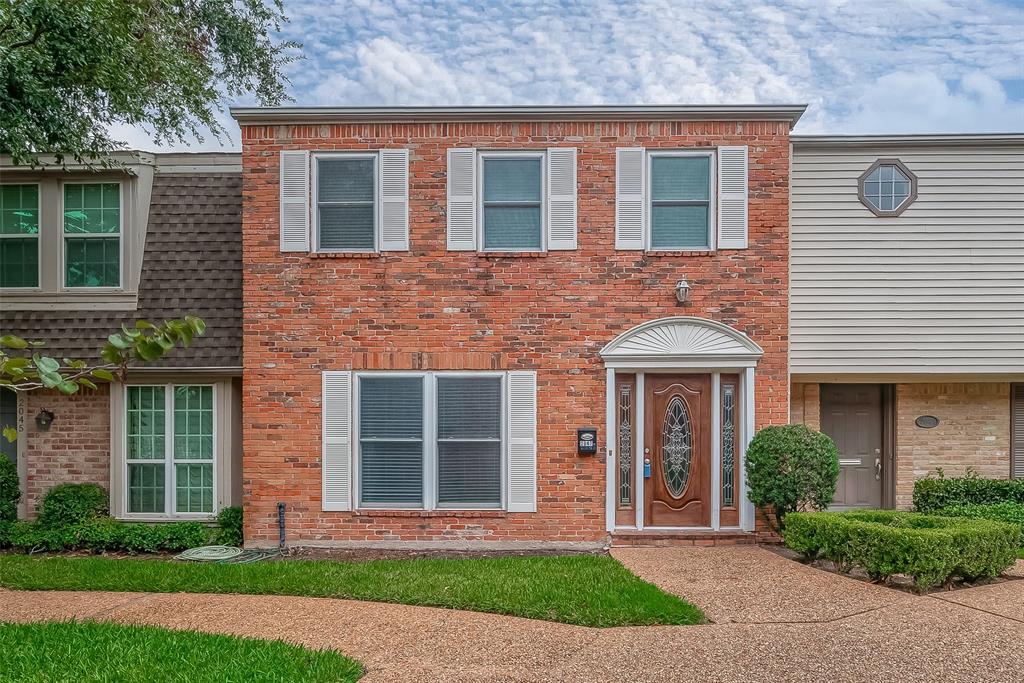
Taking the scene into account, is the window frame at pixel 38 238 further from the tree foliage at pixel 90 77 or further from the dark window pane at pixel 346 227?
the dark window pane at pixel 346 227

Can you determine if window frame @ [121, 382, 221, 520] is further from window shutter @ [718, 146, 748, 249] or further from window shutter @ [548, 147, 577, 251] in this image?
window shutter @ [718, 146, 748, 249]

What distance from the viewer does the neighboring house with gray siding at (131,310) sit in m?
9.55

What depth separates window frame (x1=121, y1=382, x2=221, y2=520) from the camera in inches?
375

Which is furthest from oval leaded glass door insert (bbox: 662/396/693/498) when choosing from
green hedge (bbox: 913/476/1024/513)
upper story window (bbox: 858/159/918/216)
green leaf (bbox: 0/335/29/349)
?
green leaf (bbox: 0/335/29/349)

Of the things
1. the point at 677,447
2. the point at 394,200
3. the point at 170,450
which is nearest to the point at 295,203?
the point at 394,200

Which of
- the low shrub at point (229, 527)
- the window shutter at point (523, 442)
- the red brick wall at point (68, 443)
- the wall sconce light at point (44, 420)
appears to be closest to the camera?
the window shutter at point (523, 442)

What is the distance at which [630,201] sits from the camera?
886 centimetres

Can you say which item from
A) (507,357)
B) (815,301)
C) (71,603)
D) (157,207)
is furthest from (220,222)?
(815,301)

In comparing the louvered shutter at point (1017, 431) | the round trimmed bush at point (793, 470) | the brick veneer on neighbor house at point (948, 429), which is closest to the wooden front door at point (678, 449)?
the round trimmed bush at point (793, 470)

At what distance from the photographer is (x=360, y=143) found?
8992mm

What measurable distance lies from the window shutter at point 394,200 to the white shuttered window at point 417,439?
1.71 m

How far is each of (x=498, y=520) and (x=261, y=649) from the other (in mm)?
3972

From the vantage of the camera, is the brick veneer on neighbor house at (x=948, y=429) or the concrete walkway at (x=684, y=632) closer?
the concrete walkway at (x=684, y=632)

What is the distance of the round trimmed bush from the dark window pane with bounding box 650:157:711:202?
314 cm
